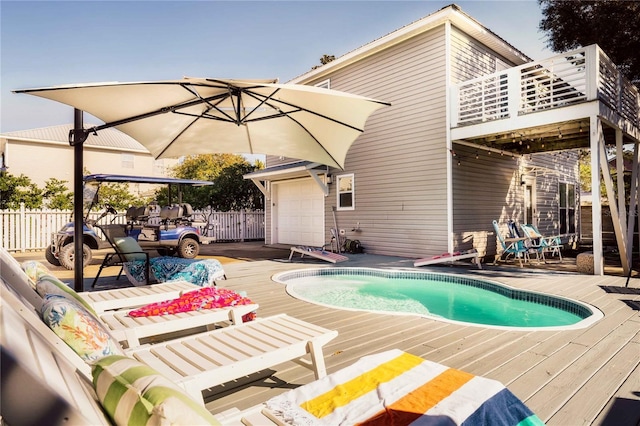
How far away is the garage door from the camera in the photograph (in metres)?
12.4

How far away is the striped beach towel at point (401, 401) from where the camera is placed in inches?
57.7

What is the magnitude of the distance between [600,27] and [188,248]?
43.1 feet

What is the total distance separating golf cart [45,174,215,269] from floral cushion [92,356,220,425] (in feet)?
21.5

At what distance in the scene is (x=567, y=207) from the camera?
45.3 feet

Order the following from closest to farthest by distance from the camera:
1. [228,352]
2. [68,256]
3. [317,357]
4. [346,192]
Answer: [228,352], [317,357], [68,256], [346,192]

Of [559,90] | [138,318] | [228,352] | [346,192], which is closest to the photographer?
[228,352]

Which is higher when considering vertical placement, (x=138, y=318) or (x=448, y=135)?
(x=448, y=135)

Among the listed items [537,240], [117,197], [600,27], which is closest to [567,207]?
[537,240]

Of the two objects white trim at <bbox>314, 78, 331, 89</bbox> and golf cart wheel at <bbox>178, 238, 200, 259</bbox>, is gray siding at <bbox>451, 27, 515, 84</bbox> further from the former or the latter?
golf cart wheel at <bbox>178, 238, 200, 259</bbox>

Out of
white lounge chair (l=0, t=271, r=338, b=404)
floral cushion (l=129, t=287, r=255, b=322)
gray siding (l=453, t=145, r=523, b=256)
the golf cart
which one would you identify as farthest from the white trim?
white lounge chair (l=0, t=271, r=338, b=404)

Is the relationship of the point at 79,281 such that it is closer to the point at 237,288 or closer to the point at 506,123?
the point at 237,288

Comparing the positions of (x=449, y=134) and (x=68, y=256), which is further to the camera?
(x=449, y=134)

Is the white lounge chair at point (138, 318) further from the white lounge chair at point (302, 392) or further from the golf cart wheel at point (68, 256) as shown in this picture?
the golf cart wheel at point (68, 256)

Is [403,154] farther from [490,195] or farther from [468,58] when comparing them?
[468,58]
